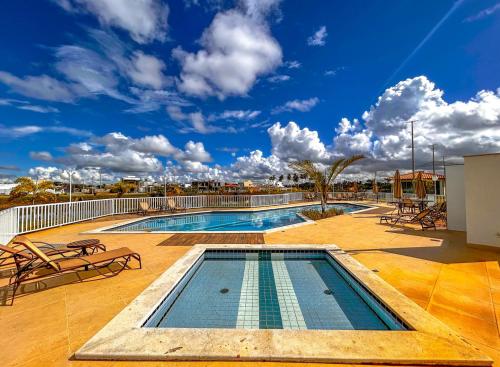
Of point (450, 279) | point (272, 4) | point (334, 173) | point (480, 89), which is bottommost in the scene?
point (450, 279)

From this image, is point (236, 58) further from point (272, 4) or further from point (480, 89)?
point (480, 89)

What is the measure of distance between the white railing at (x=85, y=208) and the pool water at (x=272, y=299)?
6.17 meters

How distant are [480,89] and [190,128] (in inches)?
1215

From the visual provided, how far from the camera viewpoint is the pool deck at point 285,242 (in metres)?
2.04

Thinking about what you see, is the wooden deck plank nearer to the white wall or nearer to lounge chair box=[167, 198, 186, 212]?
lounge chair box=[167, 198, 186, 212]

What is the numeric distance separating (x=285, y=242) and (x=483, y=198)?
5.11 metres

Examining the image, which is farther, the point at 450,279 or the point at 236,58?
the point at 236,58

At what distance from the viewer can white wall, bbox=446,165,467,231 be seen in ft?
23.6

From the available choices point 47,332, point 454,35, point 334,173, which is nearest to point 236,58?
point 334,173

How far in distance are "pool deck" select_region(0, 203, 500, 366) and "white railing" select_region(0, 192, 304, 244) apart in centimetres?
393

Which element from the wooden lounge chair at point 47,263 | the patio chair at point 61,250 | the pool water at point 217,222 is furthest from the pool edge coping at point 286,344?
the pool water at point 217,222

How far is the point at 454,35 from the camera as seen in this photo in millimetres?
9977

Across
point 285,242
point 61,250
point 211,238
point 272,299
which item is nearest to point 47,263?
point 61,250

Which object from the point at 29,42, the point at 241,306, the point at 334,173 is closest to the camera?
the point at 241,306
